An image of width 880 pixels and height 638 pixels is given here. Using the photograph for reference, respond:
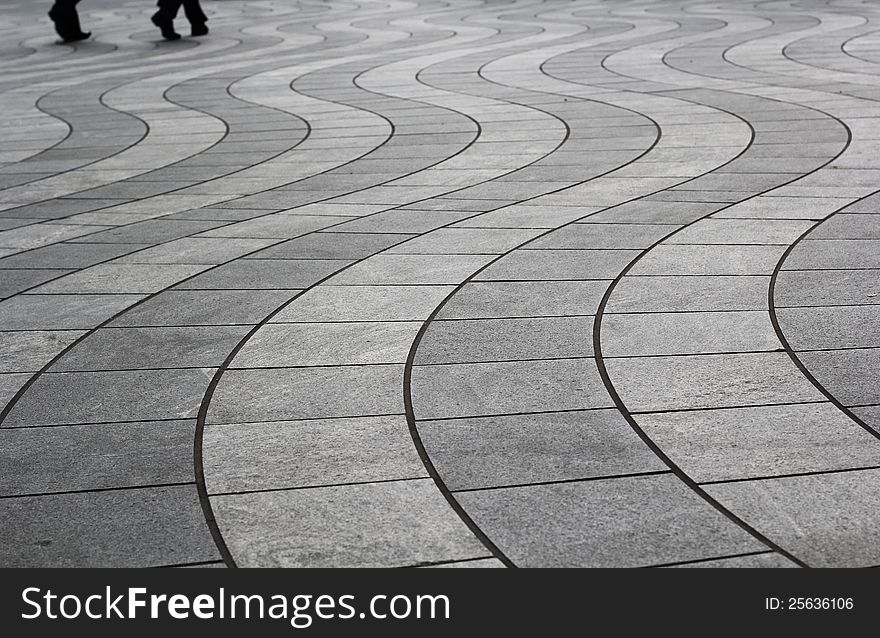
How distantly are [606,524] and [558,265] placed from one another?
9.42 ft

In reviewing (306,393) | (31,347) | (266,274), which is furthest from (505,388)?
(31,347)

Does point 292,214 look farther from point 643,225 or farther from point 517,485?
point 517,485

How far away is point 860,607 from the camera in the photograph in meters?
3.03

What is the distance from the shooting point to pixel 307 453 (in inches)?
161

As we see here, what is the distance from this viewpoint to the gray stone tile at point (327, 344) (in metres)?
4.98

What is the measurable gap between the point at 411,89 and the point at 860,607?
1113 centimetres

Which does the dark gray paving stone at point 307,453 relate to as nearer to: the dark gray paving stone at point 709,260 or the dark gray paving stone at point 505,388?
the dark gray paving stone at point 505,388

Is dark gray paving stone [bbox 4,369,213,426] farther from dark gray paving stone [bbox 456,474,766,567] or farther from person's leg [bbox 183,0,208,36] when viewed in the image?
person's leg [bbox 183,0,208,36]

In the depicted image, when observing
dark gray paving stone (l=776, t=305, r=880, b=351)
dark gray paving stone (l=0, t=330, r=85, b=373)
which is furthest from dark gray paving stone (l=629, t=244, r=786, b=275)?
dark gray paving stone (l=0, t=330, r=85, b=373)

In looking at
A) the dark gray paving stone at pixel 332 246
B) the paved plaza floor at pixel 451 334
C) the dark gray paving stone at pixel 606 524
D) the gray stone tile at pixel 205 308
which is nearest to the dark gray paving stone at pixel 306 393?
the paved plaza floor at pixel 451 334

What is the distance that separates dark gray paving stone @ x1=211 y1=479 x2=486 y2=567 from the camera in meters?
3.39

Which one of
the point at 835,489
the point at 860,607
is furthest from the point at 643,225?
the point at 860,607

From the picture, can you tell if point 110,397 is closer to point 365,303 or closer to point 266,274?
point 365,303

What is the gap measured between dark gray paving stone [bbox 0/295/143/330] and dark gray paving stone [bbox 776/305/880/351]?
340 cm
